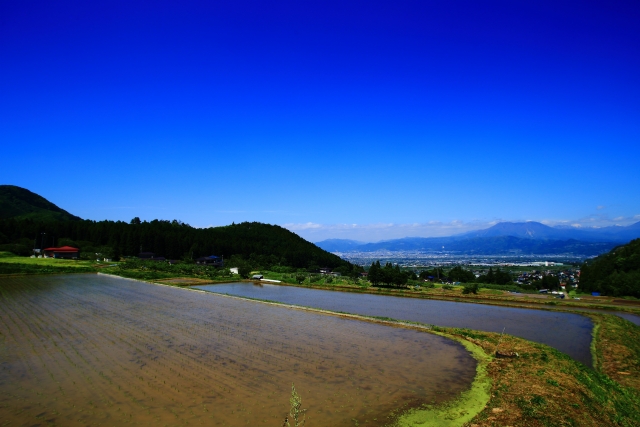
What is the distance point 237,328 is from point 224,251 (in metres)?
67.1

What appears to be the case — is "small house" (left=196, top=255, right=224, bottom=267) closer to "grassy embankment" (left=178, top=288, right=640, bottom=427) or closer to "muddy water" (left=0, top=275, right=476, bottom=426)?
"muddy water" (left=0, top=275, right=476, bottom=426)

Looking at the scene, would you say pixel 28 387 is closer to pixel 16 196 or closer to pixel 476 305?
pixel 476 305

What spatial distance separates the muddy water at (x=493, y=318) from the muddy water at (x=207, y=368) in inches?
186

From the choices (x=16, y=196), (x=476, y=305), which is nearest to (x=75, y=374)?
(x=476, y=305)

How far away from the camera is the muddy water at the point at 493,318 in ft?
57.2

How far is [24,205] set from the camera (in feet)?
450

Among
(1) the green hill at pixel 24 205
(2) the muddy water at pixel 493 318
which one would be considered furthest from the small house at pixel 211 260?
(1) the green hill at pixel 24 205

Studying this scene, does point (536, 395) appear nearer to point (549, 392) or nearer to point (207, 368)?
point (549, 392)

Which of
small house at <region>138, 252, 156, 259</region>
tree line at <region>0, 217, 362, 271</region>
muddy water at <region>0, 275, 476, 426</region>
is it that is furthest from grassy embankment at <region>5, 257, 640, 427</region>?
small house at <region>138, 252, 156, 259</region>

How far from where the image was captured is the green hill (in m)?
122

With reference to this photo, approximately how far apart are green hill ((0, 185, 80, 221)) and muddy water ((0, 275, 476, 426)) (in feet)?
Result: 408

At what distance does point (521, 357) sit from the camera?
42.9 feet

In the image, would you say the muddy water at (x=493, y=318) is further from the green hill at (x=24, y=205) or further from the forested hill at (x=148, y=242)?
the green hill at (x=24, y=205)

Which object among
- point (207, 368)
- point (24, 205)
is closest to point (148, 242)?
point (207, 368)
